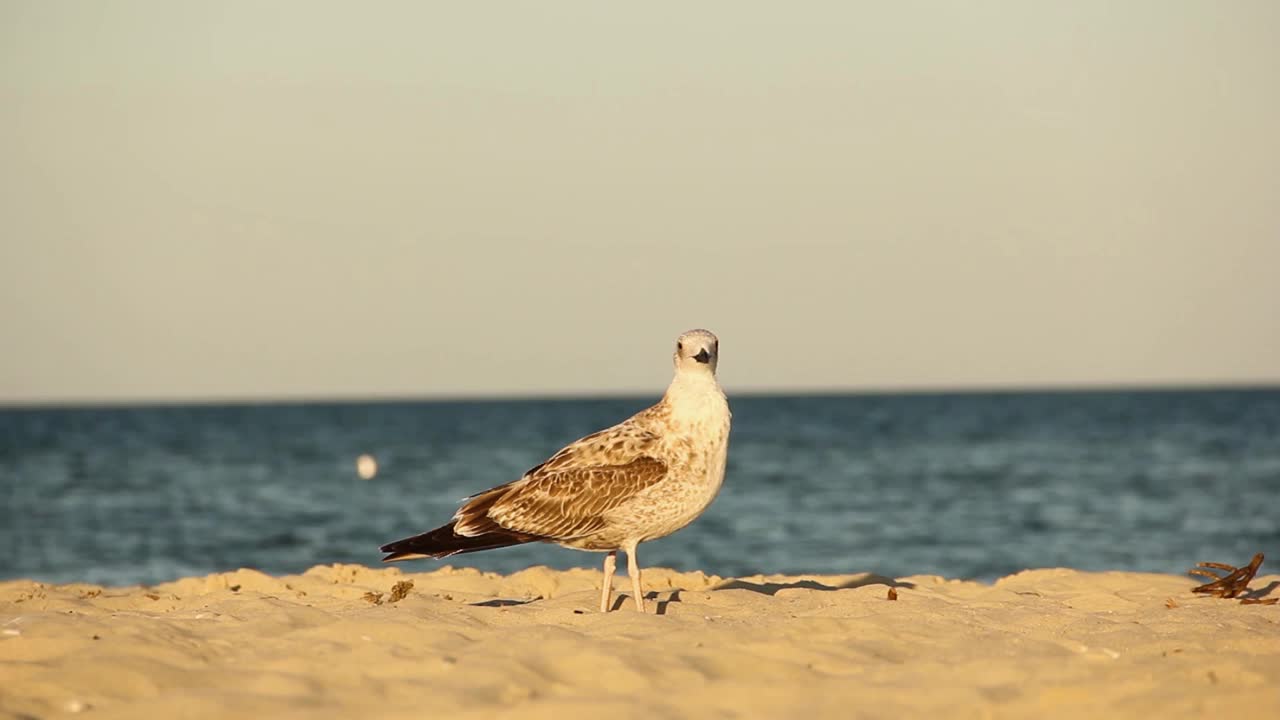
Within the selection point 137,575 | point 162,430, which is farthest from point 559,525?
point 162,430

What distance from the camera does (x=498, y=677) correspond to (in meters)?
6.11

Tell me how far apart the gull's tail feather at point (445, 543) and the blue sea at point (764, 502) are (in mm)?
10921

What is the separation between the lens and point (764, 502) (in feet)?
108

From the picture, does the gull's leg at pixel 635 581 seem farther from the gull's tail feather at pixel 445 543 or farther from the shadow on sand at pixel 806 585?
the shadow on sand at pixel 806 585

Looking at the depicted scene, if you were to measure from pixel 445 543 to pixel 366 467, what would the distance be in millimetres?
41746

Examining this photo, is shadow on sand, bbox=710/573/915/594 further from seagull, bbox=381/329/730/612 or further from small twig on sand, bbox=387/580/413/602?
small twig on sand, bbox=387/580/413/602

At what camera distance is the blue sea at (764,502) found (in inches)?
938

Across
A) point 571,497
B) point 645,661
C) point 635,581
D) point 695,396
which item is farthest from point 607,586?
point 645,661

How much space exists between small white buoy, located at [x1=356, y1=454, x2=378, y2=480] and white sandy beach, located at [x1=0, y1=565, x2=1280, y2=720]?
3776 cm

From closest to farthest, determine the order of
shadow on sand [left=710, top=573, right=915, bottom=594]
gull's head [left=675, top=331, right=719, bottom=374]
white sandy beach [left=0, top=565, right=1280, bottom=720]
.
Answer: white sandy beach [left=0, top=565, right=1280, bottom=720] < gull's head [left=675, top=331, right=719, bottom=374] < shadow on sand [left=710, top=573, right=915, bottom=594]

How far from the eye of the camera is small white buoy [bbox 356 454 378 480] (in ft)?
153

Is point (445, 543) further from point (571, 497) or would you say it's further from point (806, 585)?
point (806, 585)

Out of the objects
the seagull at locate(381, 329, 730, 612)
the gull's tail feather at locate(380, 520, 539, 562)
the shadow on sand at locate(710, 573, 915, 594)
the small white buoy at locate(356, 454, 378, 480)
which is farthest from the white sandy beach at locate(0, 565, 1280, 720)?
the small white buoy at locate(356, 454, 378, 480)

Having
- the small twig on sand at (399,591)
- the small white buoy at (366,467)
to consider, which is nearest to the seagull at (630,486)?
the small twig on sand at (399,591)
